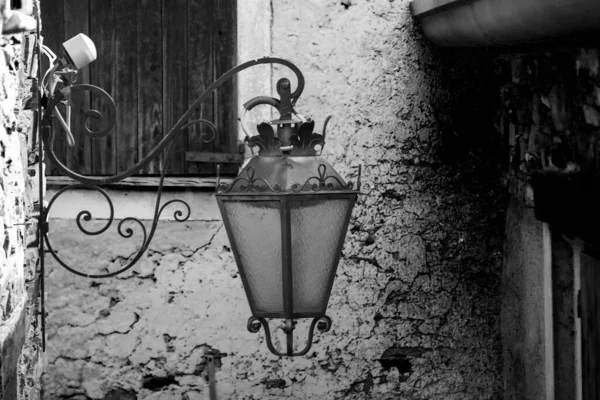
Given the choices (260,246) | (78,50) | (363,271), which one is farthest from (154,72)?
(260,246)

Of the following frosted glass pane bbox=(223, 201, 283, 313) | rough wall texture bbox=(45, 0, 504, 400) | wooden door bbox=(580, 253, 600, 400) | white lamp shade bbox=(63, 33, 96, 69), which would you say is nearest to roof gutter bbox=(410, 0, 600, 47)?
rough wall texture bbox=(45, 0, 504, 400)

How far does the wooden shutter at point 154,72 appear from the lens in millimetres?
5227

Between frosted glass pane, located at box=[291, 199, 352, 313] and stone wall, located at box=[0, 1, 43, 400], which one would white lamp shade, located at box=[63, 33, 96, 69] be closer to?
stone wall, located at box=[0, 1, 43, 400]

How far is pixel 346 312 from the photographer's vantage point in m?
5.44

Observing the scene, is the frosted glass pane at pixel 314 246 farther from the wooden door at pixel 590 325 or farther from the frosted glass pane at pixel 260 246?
the wooden door at pixel 590 325

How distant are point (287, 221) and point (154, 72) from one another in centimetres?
250

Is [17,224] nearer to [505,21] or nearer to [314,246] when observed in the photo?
[314,246]

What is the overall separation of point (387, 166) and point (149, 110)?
131cm

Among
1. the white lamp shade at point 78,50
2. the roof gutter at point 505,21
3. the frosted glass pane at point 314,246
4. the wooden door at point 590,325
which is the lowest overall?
the wooden door at point 590,325

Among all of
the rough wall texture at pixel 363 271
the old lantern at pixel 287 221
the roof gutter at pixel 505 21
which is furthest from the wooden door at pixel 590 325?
the old lantern at pixel 287 221

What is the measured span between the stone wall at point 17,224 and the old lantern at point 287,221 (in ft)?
2.00

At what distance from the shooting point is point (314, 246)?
3.03 meters

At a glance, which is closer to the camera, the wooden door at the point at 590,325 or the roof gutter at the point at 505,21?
the roof gutter at the point at 505,21

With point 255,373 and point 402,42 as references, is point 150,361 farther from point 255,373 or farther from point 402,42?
point 402,42
